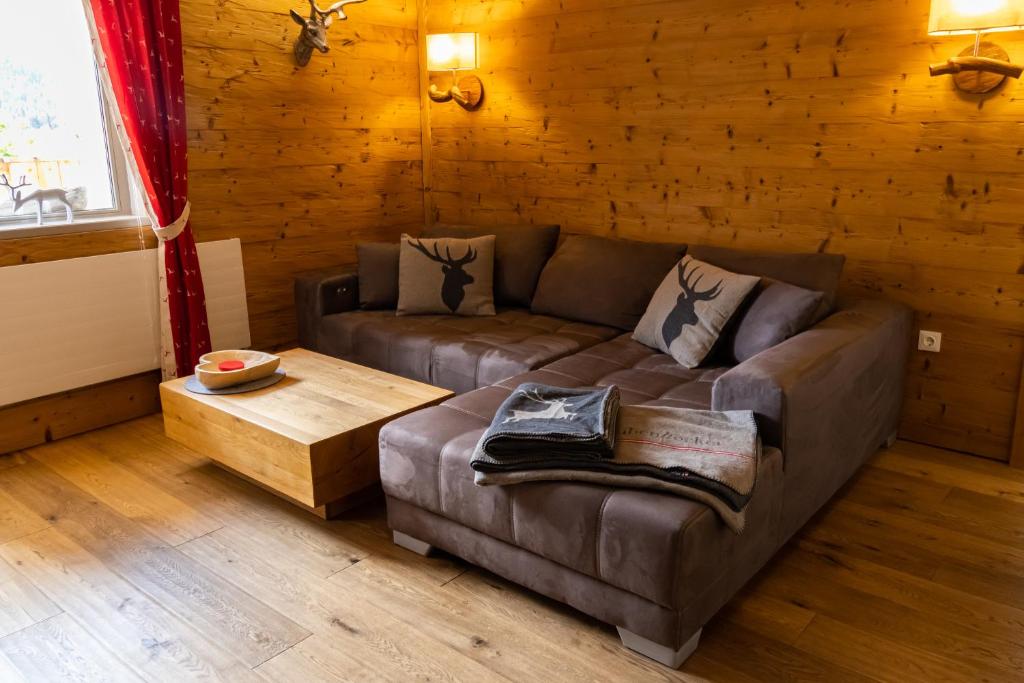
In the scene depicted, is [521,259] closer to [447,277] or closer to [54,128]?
[447,277]

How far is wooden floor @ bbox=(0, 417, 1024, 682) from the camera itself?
79.0 inches

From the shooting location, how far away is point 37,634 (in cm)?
217

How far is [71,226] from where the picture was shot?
11.2 feet

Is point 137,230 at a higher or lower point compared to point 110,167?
lower

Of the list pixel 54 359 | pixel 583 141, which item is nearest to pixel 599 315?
pixel 583 141

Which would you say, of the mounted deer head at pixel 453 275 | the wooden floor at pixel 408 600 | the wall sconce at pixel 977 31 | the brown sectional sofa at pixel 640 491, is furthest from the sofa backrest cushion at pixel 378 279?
the wall sconce at pixel 977 31

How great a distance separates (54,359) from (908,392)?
3602 mm

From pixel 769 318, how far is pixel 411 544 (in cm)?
148

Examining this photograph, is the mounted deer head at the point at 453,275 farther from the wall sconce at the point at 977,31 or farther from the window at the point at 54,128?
the wall sconce at the point at 977,31

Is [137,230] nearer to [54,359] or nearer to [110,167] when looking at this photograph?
[110,167]

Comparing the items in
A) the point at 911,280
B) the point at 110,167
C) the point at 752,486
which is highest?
the point at 110,167

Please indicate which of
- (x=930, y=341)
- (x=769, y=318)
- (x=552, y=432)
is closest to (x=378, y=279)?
(x=769, y=318)

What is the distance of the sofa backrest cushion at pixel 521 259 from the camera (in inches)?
156

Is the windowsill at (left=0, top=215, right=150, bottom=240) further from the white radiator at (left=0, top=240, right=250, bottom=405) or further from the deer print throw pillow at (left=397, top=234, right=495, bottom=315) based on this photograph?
the deer print throw pillow at (left=397, top=234, right=495, bottom=315)
